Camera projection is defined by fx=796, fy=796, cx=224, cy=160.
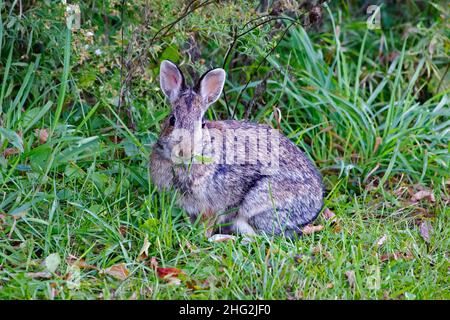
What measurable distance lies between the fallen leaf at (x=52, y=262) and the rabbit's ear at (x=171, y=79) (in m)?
1.31

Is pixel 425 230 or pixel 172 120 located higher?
pixel 172 120

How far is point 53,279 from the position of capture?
416 cm

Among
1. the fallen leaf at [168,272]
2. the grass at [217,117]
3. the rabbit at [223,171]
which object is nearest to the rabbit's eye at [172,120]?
the rabbit at [223,171]

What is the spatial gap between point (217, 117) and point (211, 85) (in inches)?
43.4

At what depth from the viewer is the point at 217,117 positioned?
611cm

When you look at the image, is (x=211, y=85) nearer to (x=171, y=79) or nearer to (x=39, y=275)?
(x=171, y=79)

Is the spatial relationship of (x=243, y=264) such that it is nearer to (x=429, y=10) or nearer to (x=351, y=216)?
(x=351, y=216)

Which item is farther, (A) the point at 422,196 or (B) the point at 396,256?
(A) the point at 422,196

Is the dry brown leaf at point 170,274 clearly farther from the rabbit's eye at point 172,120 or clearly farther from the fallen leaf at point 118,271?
the rabbit's eye at point 172,120

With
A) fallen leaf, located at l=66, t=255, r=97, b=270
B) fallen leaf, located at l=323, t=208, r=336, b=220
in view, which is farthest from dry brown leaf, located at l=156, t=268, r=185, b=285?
fallen leaf, located at l=323, t=208, r=336, b=220

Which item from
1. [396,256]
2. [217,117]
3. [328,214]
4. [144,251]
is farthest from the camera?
[217,117]

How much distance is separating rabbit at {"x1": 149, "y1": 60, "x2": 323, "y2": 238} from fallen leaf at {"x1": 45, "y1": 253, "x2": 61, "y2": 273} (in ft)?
3.12

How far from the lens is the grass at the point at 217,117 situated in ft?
14.0

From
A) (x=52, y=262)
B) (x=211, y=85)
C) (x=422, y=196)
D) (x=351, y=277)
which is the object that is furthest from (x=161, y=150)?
(x=422, y=196)
